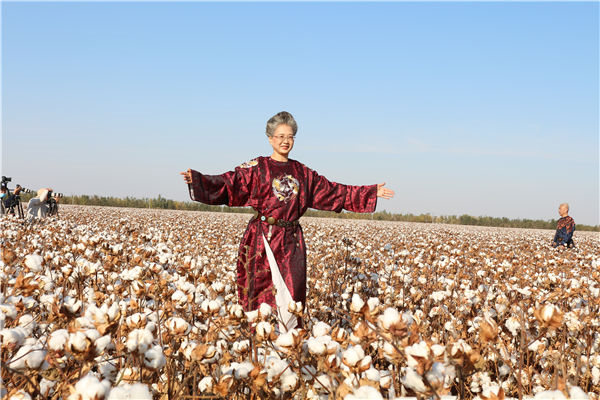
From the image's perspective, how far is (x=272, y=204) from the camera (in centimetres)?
A: 426

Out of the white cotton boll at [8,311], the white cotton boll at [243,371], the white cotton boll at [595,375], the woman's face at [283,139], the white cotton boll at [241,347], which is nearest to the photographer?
the white cotton boll at [243,371]

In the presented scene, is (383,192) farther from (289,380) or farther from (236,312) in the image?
(289,380)

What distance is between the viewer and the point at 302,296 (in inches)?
166

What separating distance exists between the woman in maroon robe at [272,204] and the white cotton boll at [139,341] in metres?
2.37

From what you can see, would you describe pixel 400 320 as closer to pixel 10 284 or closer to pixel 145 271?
pixel 145 271

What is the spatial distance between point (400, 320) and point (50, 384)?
1.53 meters

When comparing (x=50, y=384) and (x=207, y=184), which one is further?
(x=207, y=184)

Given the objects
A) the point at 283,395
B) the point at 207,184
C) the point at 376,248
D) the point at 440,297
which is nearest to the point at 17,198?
the point at 376,248

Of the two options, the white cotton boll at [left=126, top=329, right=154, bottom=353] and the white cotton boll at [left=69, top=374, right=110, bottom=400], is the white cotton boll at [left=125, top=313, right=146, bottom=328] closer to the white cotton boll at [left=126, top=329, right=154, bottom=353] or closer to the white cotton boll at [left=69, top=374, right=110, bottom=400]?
the white cotton boll at [left=126, top=329, right=154, bottom=353]

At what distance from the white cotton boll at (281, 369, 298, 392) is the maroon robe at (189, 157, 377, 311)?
2.21 m

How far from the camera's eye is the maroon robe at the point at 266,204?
13.8ft

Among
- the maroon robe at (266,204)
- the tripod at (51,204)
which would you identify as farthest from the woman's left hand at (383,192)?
the tripod at (51,204)

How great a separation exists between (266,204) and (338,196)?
36.1 inches

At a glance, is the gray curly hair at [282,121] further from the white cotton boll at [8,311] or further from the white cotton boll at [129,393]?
the white cotton boll at [129,393]
